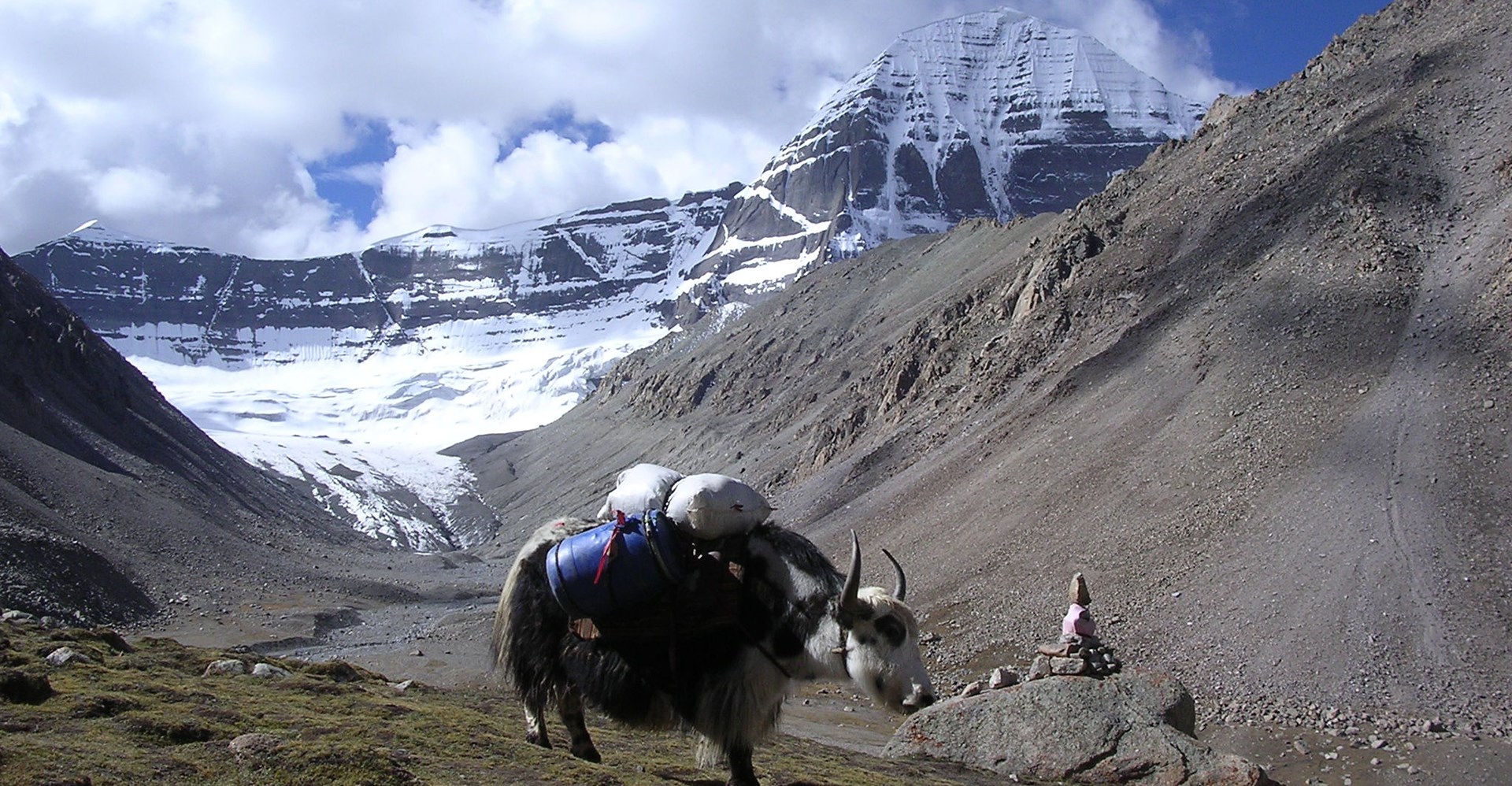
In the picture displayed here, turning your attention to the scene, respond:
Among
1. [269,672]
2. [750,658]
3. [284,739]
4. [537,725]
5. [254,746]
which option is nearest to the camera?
[254,746]

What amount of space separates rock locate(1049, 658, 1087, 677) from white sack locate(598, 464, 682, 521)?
33.0 ft

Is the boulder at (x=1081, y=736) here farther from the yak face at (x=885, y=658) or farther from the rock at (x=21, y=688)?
the rock at (x=21, y=688)

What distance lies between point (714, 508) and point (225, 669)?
→ 290 inches

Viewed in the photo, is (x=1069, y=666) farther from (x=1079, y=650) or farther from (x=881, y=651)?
(x=881, y=651)

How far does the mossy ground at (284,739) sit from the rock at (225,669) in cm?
19

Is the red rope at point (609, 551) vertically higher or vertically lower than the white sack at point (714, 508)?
lower

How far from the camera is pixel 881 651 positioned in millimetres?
6980

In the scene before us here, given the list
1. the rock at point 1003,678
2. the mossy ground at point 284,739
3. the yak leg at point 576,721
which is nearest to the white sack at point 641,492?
the yak leg at point 576,721

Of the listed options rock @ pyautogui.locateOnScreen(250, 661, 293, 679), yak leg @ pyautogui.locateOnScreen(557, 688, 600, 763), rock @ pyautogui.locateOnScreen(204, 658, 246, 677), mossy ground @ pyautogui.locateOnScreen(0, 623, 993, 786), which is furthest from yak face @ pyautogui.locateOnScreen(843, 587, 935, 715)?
rock @ pyautogui.locateOnScreen(204, 658, 246, 677)

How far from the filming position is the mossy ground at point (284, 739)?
5895mm

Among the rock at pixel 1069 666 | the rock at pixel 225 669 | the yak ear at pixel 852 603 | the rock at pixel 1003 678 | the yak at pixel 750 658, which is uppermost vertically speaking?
the yak ear at pixel 852 603

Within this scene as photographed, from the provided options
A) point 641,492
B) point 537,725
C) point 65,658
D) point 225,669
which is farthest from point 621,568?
point 225,669

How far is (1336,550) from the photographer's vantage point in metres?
27.5

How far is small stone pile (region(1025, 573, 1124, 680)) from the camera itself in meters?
16.1
